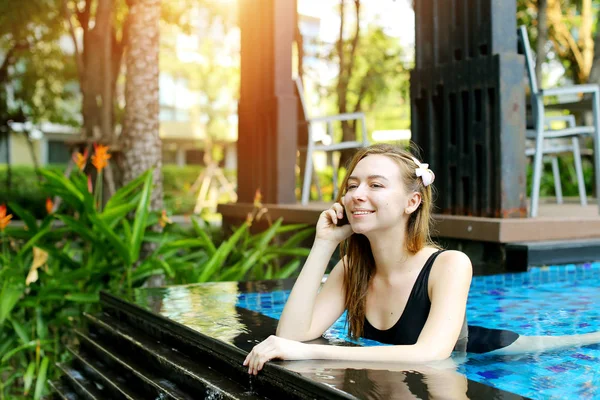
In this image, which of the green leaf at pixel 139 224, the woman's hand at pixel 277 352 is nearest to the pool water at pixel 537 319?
the woman's hand at pixel 277 352

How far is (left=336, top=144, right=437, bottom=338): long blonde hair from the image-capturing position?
277 centimetres

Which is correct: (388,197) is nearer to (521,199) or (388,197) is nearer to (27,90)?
(521,199)

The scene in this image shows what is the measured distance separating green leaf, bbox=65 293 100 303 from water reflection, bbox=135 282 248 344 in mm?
493

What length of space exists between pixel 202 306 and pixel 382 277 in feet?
4.16

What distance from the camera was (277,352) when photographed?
2.42 meters

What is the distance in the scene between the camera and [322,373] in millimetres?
2246

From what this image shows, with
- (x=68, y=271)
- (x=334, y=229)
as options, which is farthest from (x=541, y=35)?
(x=334, y=229)

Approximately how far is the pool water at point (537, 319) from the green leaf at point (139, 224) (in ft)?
3.73

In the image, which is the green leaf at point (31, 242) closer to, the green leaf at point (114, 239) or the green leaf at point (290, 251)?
the green leaf at point (114, 239)

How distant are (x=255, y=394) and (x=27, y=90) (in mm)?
19292

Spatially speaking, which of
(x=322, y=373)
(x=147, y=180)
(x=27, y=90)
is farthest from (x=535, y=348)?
(x=27, y=90)

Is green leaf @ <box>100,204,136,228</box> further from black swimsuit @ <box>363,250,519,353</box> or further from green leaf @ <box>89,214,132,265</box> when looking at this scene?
black swimsuit @ <box>363,250,519,353</box>

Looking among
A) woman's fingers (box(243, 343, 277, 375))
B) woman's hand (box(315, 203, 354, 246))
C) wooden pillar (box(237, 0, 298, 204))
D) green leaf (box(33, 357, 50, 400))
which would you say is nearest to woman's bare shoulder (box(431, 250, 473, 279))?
woman's hand (box(315, 203, 354, 246))

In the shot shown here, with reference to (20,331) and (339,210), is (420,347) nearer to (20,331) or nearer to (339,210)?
(339,210)
